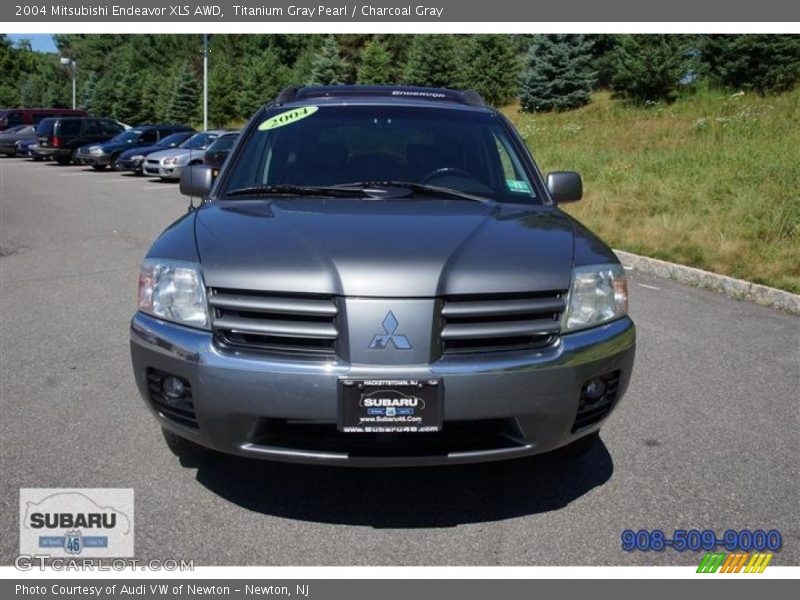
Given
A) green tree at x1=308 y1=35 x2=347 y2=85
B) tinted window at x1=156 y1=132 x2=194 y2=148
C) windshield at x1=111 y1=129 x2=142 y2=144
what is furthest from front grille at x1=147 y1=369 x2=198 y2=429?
green tree at x1=308 y1=35 x2=347 y2=85

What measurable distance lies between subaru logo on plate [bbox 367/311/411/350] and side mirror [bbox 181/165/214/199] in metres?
1.81

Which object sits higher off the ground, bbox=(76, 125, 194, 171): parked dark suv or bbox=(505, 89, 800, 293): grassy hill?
bbox=(505, 89, 800, 293): grassy hill

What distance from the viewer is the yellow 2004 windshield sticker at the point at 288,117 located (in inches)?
166

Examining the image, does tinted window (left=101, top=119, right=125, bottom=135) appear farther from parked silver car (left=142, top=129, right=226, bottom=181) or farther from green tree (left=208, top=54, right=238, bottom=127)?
green tree (left=208, top=54, right=238, bottom=127)

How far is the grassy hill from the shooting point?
8.84 m

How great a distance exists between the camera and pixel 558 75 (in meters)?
31.7

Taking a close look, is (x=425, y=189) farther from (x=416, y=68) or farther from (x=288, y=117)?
(x=416, y=68)

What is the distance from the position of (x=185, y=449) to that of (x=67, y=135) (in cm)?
2794

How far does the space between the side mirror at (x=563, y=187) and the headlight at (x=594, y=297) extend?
3.33ft

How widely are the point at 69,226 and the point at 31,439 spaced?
9.07 m

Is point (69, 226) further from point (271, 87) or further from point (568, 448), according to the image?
point (271, 87)

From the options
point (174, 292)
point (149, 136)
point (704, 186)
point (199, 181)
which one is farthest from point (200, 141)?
point (174, 292)

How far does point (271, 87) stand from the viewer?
46.8 m

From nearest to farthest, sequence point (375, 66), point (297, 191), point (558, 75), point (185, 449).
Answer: point (185, 449), point (297, 191), point (558, 75), point (375, 66)
